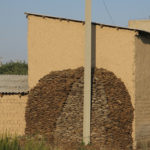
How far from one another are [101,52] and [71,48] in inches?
65.9

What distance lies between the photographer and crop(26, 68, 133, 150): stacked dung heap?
18500 millimetres

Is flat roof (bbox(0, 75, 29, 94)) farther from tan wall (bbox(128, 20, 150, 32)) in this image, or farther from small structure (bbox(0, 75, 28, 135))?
tan wall (bbox(128, 20, 150, 32))

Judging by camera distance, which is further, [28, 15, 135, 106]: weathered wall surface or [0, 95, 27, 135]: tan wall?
[0, 95, 27, 135]: tan wall

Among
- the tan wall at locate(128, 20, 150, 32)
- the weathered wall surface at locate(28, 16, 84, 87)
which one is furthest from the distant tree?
the weathered wall surface at locate(28, 16, 84, 87)

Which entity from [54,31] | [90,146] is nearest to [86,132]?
[90,146]

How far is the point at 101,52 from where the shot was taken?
1959cm

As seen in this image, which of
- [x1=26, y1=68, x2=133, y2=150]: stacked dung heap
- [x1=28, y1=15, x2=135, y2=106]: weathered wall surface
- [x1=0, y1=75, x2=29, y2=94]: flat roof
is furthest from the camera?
[x1=0, y1=75, x2=29, y2=94]: flat roof

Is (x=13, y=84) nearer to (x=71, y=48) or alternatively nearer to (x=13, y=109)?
(x=13, y=109)

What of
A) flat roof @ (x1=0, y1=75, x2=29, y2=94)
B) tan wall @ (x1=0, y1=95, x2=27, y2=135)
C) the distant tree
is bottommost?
tan wall @ (x1=0, y1=95, x2=27, y2=135)

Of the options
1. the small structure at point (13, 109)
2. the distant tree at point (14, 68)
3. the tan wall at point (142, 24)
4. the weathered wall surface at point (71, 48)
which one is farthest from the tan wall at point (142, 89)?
the distant tree at point (14, 68)

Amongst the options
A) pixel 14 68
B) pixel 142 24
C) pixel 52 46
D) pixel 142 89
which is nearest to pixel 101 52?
pixel 142 89

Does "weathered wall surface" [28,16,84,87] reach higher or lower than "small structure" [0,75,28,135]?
higher

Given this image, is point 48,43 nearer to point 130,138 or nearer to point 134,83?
point 134,83

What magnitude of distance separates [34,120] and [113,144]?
427 cm
